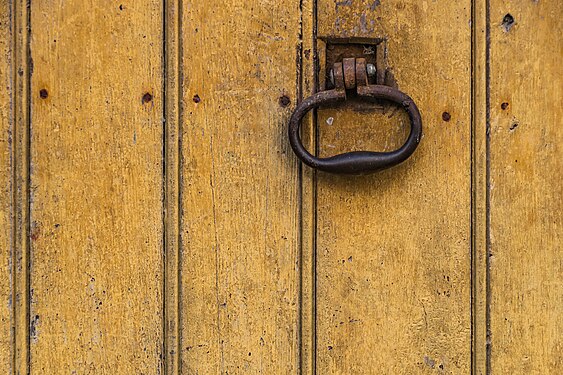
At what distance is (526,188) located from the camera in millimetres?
694

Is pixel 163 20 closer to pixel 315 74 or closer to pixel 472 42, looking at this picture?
pixel 315 74

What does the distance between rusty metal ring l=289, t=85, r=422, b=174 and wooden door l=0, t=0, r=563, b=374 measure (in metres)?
0.04

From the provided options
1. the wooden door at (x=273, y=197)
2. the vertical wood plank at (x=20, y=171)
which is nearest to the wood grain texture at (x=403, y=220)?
the wooden door at (x=273, y=197)

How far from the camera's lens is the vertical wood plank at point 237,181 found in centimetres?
69

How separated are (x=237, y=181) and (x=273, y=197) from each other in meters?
0.04

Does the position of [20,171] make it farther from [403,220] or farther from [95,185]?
[403,220]

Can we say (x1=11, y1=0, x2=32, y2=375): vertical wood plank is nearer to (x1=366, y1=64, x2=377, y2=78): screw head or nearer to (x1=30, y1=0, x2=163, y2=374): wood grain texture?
(x1=30, y1=0, x2=163, y2=374): wood grain texture

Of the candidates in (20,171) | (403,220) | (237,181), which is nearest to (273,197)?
(237,181)

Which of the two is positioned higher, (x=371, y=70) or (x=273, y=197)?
(x=371, y=70)

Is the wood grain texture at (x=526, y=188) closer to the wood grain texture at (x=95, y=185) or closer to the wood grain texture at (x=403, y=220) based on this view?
the wood grain texture at (x=403, y=220)

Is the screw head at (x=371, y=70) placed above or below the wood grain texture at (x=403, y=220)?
above

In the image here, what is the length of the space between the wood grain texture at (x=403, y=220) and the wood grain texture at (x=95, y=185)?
7.7 inches

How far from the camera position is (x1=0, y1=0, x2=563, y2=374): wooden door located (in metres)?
0.68

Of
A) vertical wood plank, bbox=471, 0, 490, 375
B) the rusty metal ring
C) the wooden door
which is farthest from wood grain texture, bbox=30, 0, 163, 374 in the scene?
vertical wood plank, bbox=471, 0, 490, 375
